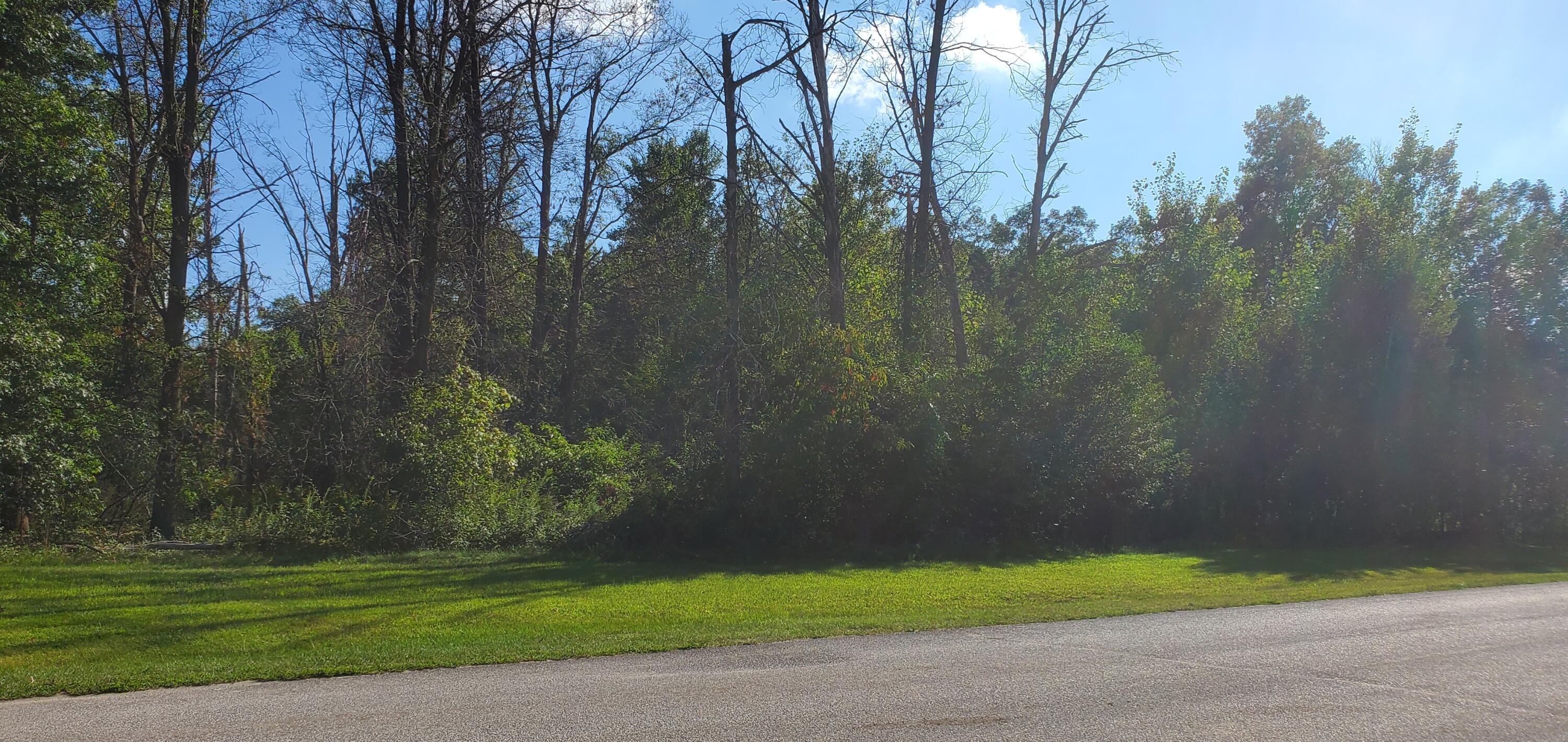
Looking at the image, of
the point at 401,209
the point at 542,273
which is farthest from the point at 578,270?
the point at 401,209

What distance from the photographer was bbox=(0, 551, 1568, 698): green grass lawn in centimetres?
839

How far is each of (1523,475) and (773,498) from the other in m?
19.4

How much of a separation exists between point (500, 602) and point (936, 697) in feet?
22.4

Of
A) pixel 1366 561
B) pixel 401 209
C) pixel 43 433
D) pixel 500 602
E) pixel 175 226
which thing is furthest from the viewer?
Answer: pixel 401 209

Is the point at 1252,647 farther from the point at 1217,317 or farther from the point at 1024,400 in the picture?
the point at 1217,317

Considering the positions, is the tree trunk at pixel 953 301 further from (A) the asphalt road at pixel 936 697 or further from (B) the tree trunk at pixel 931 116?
(A) the asphalt road at pixel 936 697

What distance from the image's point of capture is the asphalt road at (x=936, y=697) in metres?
5.89

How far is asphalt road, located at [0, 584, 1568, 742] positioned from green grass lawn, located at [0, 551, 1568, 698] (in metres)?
0.81

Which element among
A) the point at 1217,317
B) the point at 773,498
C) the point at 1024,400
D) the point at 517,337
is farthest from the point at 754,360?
the point at 1217,317

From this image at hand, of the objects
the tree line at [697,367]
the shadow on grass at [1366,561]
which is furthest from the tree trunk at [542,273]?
the shadow on grass at [1366,561]

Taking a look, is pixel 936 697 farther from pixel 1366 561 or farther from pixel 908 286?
pixel 908 286

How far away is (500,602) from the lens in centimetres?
1159

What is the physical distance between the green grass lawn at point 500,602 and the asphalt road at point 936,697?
815mm

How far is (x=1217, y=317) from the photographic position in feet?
97.8
